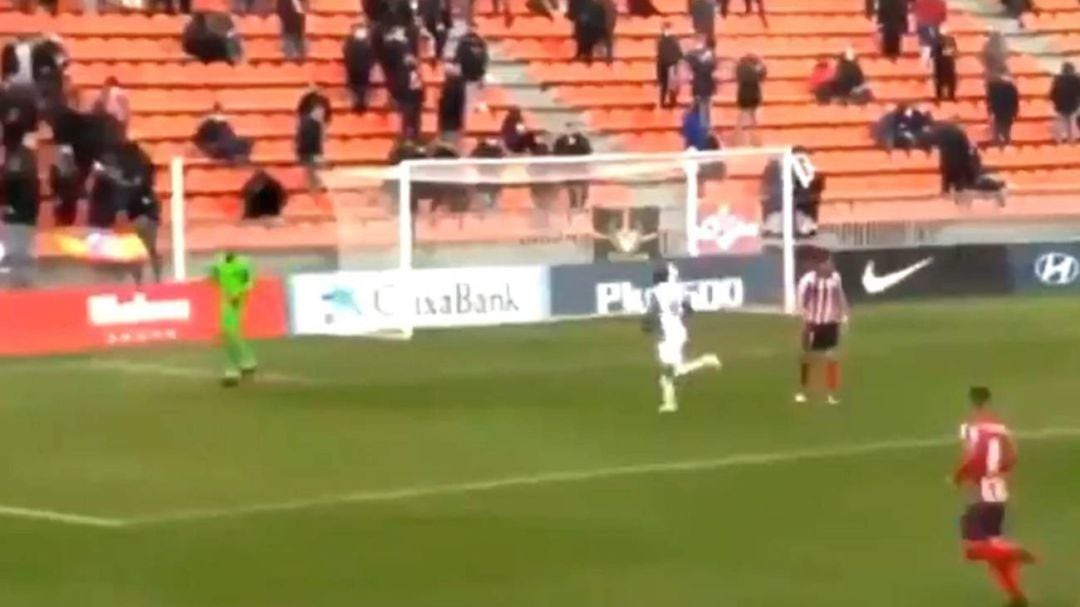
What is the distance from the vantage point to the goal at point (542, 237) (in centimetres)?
3225

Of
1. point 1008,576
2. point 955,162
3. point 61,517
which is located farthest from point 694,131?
point 1008,576

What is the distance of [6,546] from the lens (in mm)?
16547

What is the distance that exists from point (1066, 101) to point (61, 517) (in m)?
28.9

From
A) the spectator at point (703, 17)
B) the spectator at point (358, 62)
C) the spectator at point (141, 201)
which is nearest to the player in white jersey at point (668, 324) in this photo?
the spectator at point (141, 201)

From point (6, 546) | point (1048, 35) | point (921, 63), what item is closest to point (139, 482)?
point (6, 546)

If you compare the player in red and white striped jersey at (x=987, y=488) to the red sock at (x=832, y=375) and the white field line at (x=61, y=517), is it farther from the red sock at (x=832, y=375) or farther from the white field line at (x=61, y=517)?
the red sock at (x=832, y=375)

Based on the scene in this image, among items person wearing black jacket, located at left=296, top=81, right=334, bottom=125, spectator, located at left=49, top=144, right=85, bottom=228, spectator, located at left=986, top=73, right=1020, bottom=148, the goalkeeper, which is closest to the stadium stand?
spectator, located at left=986, top=73, right=1020, bottom=148

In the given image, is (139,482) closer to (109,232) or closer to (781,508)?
(781,508)

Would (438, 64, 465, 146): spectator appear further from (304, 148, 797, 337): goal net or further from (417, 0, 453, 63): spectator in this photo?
(304, 148, 797, 337): goal net

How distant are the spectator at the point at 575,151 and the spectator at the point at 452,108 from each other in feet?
4.78

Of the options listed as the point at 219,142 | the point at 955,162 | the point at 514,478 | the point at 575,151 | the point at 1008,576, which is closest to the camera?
the point at 1008,576

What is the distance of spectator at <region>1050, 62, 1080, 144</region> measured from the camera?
43.4 metres

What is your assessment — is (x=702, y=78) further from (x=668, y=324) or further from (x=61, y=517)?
(x=61, y=517)

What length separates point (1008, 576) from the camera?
13.9 metres
